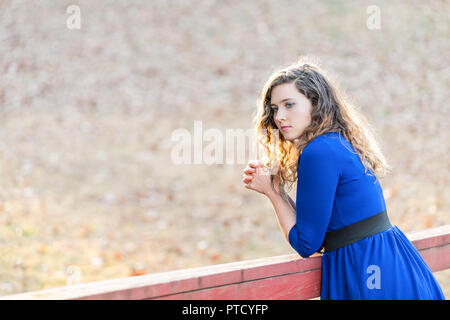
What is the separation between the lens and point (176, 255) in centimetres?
543

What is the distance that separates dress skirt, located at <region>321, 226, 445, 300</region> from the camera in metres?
1.80

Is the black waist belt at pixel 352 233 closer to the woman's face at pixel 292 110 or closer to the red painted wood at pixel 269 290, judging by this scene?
the red painted wood at pixel 269 290

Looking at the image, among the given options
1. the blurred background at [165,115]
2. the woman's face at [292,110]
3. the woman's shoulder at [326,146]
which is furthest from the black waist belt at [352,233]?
the blurred background at [165,115]

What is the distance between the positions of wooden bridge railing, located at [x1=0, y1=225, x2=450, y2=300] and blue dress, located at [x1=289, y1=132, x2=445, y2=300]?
80mm

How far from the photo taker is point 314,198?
1.88m

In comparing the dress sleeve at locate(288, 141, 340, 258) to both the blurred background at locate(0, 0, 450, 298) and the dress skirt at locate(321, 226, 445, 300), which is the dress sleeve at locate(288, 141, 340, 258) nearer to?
the dress skirt at locate(321, 226, 445, 300)

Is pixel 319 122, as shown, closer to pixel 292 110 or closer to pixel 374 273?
pixel 292 110
